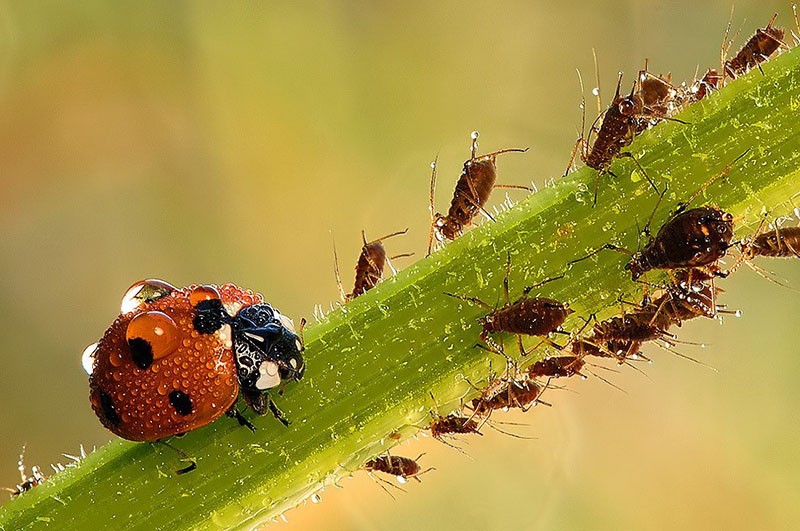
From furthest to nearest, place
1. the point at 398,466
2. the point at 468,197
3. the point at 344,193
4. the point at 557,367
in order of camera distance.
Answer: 1. the point at 344,193
2. the point at 398,466
3. the point at 468,197
4. the point at 557,367

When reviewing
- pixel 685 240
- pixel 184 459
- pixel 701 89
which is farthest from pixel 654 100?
pixel 184 459

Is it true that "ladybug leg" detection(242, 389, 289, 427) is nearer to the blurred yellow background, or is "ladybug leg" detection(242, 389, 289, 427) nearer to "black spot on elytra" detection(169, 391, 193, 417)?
"black spot on elytra" detection(169, 391, 193, 417)

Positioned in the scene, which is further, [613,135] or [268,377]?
[613,135]

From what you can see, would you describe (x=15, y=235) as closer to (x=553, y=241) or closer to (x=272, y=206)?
(x=272, y=206)

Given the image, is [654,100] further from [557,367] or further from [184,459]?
[184,459]

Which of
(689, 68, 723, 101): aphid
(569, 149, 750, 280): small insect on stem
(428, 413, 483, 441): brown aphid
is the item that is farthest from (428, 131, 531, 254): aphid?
(569, 149, 750, 280): small insect on stem

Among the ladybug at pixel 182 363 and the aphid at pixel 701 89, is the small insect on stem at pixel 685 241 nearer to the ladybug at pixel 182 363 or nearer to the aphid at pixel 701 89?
the aphid at pixel 701 89

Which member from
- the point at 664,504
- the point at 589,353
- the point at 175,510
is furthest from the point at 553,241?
the point at 664,504

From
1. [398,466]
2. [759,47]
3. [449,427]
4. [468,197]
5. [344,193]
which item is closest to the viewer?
[449,427]

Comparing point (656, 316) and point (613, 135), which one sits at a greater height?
point (613, 135)
